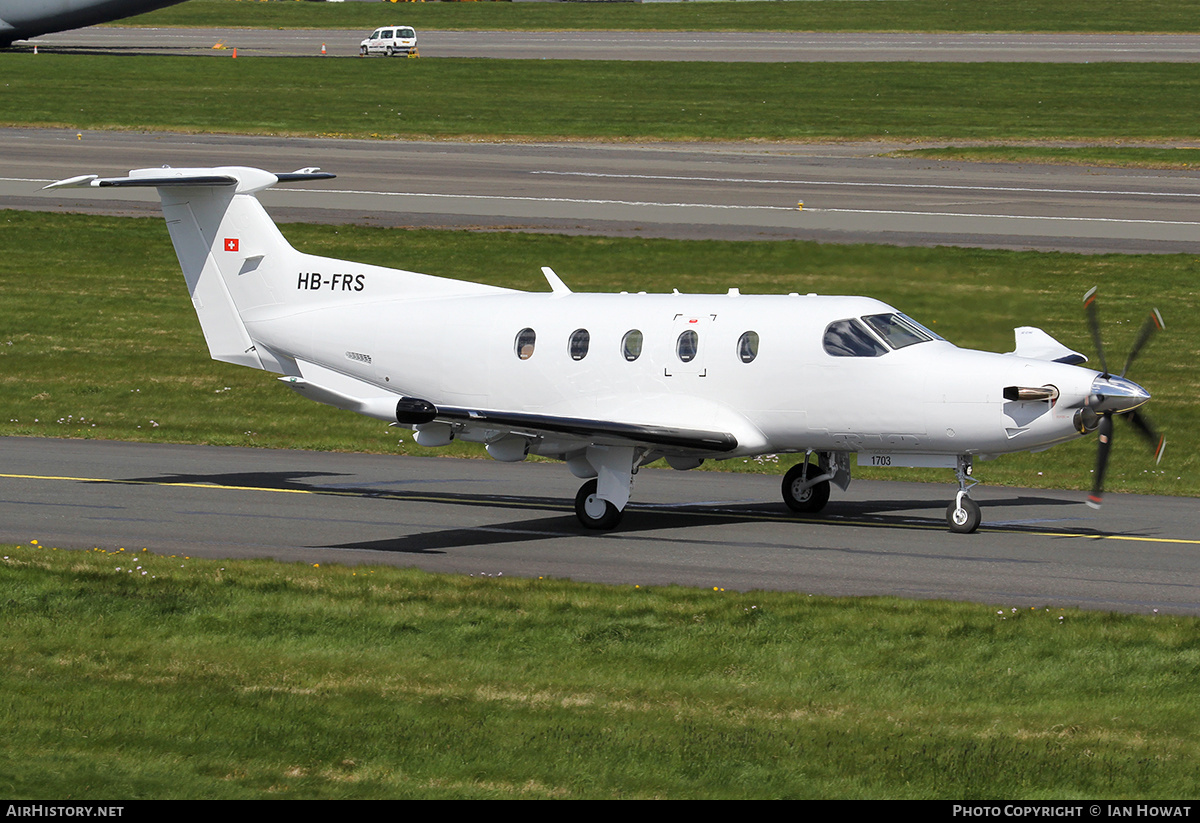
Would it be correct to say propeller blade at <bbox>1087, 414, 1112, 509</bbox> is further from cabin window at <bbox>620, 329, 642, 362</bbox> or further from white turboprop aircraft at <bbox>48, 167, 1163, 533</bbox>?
cabin window at <bbox>620, 329, 642, 362</bbox>

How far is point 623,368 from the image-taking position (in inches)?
797

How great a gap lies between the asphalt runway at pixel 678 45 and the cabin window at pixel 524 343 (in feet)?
205

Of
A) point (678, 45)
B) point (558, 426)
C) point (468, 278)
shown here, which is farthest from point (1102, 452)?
point (678, 45)

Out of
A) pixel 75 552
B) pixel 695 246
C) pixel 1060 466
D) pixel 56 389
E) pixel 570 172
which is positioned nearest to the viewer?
pixel 75 552

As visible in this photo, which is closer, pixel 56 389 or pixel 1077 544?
pixel 1077 544

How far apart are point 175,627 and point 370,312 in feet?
26.9

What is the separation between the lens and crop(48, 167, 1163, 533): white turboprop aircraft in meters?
18.5

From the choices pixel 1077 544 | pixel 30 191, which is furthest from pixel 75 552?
pixel 30 191

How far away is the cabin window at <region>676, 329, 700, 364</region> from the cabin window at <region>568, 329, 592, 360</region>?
1274 mm

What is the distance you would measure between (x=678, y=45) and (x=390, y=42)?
1738cm

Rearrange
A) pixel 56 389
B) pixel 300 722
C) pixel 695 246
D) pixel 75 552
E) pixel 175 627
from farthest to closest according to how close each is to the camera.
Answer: pixel 695 246 → pixel 56 389 → pixel 75 552 → pixel 175 627 → pixel 300 722

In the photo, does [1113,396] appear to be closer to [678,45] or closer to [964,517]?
[964,517]

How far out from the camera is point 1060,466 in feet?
81.9

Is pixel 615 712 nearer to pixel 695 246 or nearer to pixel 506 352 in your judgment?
pixel 506 352
